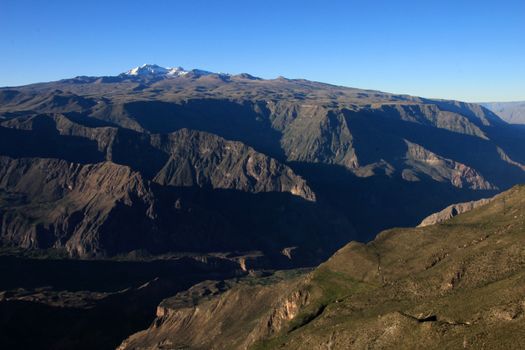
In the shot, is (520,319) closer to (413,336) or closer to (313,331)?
(413,336)

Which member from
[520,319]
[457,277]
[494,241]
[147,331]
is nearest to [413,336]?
[520,319]

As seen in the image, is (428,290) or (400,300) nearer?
(428,290)

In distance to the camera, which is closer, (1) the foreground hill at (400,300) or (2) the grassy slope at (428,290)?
(2) the grassy slope at (428,290)

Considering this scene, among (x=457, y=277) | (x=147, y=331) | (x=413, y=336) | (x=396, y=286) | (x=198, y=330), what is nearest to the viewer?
(x=413, y=336)

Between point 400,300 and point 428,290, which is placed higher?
point 428,290

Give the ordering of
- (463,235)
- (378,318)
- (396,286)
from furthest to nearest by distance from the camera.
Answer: (463,235), (396,286), (378,318)

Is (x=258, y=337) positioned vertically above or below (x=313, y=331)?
below

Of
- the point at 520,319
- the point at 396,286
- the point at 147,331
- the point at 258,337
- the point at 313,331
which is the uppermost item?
the point at 520,319

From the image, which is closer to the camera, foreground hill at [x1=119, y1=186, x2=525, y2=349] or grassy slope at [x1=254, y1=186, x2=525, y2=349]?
grassy slope at [x1=254, y1=186, x2=525, y2=349]
